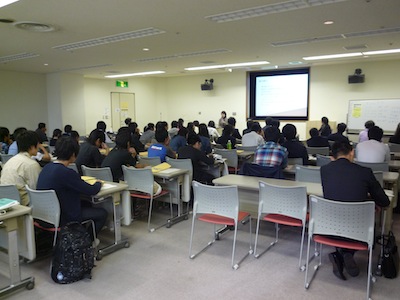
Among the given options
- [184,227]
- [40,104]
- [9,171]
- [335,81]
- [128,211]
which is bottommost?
[184,227]

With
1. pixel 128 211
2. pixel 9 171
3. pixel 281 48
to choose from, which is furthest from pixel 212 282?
pixel 281 48

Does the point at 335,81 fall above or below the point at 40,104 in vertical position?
above

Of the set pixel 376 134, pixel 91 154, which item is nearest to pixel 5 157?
pixel 91 154

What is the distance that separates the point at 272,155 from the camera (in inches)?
170

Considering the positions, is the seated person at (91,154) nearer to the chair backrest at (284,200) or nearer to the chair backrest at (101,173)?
the chair backrest at (101,173)

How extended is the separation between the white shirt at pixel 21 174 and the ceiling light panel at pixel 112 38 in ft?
10.3

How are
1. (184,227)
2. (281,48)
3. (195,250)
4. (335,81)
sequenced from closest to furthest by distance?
(195,250)
(184,227)
(281,48)
(335,81)

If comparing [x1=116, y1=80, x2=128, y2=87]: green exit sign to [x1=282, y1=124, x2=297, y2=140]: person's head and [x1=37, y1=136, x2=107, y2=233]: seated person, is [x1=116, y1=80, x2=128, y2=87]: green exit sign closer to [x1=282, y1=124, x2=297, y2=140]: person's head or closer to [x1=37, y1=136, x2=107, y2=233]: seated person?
[x1=282, y1=124, x2=297, y2=140]: person's head

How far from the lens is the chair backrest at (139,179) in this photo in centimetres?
415

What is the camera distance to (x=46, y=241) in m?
3.77

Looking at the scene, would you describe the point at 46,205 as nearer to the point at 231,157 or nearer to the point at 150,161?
the point at 150,161

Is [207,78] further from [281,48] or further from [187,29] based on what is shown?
[187,29]

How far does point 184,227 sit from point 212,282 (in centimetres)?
146

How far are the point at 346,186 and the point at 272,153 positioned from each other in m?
1.53
